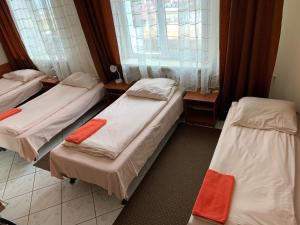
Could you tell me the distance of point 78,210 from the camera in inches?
82.5

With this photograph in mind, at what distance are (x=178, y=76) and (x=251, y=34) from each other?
3.40 ft

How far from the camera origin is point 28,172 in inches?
104

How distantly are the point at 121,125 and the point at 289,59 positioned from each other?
1.91 metres

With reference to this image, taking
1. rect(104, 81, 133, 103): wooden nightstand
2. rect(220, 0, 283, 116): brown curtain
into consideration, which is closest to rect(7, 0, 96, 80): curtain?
rect(104, 81, 133, 103): wooden nightstand

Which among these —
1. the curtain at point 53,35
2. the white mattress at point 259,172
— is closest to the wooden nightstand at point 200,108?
the white mattress at point 259,172

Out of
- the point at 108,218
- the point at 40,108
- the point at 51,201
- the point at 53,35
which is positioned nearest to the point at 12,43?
the point at 53,35

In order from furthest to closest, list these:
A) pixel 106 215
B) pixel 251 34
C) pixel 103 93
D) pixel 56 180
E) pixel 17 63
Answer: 1. pixel 17 63
2. pixel 103 93
3. pixel 56 180
4. pixel 251 34
5. pixel 106 215


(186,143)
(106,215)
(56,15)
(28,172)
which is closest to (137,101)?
(186,143)

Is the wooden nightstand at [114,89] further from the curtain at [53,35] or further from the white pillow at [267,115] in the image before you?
the white pillow at [267,115]

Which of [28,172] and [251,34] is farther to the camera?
[28,172]

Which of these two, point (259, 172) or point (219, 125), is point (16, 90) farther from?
point (259, 172)

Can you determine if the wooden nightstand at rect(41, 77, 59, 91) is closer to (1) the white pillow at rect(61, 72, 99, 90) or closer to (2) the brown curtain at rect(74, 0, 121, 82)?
(1) the white pillow at rect(61, 72, 99, 90)

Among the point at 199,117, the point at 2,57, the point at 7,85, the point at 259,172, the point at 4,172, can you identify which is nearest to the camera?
the point at 259,172

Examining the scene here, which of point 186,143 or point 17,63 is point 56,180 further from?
point 17,63
